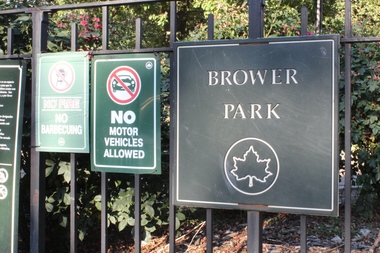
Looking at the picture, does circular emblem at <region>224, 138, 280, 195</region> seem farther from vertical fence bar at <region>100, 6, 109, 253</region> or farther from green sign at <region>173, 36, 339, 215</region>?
vertical fence bar at <region>100, 6, 109, 253</region>

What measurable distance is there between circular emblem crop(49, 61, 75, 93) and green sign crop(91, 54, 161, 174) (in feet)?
0.55

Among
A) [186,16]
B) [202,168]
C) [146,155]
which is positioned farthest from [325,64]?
[186,16]

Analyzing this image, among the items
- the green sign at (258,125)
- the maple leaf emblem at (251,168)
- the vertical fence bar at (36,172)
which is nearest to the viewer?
the green sign at (258,125)

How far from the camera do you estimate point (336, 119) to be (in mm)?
2523

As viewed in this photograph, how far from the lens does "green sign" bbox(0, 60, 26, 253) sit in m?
3.29

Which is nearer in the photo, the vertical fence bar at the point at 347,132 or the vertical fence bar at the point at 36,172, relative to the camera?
the vertical fence bar at the point at 347,132

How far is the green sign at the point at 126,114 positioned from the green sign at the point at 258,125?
16 centimetres

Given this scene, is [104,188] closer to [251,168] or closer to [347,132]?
[251,168]

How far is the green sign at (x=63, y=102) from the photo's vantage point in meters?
3.09

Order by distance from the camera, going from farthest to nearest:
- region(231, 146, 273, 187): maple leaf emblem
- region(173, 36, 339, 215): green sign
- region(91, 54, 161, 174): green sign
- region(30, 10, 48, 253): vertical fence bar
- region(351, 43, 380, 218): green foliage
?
region(351, 43, 380, 218): green foliage → region(30, 10, 48, 253): vertical fence bar → region(91, 54, 161, 174): green sign → region(231, 146, 273, 187): maple leaf emblem → region(173, 36, 339, 215): green sign

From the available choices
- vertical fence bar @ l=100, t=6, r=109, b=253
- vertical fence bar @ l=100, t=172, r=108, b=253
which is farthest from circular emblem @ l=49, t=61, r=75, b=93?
vertical fence bar @ l=100, t=172, r=108, b=253

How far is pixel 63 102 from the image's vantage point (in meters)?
3.13

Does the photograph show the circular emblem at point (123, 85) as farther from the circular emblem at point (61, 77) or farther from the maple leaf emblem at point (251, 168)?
the maple leaf emblem at point (251, 168)

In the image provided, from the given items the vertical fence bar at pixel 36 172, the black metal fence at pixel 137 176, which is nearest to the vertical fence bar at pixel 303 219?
the black metal fence at pixel 137 176
